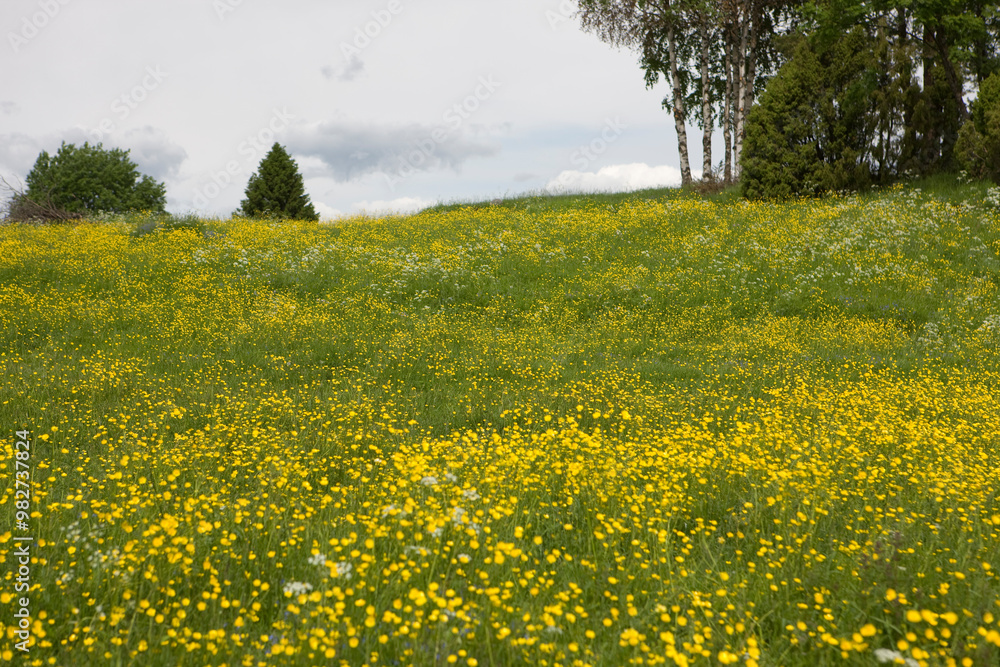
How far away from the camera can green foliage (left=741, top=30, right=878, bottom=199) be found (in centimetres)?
2005

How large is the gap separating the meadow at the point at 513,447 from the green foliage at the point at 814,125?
150 inches

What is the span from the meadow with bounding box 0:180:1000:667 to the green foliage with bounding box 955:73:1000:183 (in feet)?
8.47

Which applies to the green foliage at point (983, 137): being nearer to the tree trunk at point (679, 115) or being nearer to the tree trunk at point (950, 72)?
the tree trunk at point (950, 72)

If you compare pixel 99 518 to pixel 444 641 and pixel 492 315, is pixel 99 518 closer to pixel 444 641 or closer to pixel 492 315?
pixel 444 641

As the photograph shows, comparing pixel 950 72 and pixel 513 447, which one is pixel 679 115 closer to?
pixel 950 72

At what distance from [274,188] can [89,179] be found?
20845 mm

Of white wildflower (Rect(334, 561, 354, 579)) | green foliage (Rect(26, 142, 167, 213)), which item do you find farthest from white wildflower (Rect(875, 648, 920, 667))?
green foliage (Rect(26, 142, 167, 213))

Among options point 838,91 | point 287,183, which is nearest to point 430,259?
point 838,91

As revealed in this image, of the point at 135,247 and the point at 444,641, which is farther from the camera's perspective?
the point at 135,247

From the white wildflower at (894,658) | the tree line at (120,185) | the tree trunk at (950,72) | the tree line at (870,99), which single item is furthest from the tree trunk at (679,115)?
the white wildflower at (894,658)

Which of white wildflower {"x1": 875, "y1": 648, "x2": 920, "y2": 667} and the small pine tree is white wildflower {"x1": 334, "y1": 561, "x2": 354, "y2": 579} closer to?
white wildflower {"x1": 875, "y1": 648, "x2": 920, "y2": 667}

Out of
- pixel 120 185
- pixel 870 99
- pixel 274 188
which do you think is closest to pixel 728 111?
pixel 870 99

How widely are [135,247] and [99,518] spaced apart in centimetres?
1530

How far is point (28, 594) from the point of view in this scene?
315 cm
